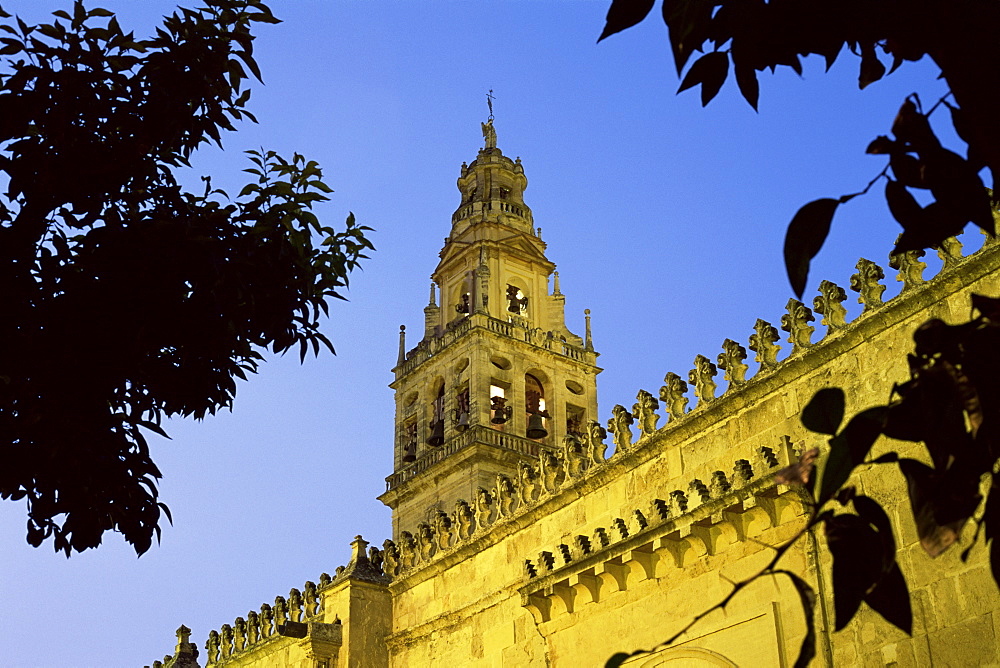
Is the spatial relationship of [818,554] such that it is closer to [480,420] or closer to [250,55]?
[250,55]

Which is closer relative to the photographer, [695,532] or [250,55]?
[250,55]

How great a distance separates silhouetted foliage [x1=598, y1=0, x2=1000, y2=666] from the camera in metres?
2.13

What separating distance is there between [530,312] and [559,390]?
289 cm

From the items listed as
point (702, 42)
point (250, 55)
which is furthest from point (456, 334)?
point (702, 42)

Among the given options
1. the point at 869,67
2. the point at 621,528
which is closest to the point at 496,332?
the point at 621,528

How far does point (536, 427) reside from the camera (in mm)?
35969

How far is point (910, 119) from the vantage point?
2344mm

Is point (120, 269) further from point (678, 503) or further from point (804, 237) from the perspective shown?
point (678, 503)

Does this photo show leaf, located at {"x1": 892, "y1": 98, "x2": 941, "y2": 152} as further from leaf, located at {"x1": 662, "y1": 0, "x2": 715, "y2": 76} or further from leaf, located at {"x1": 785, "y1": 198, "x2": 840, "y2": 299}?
leaf, located at {"x1": 662, "y1": 0, "x2": 715, "y2": 76}

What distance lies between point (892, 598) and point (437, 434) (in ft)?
116

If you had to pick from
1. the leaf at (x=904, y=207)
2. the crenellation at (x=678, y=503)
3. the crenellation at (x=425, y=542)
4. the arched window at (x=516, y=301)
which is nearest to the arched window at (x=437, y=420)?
the arched window at (x=516, y=301)

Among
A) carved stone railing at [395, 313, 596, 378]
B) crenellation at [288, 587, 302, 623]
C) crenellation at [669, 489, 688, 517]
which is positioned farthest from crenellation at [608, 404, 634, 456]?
carved stone railing at [395, 313, 596, 378]

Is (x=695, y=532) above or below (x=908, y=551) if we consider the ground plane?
above

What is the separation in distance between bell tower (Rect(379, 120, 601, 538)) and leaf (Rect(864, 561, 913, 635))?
32.3 meters
